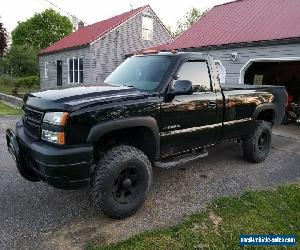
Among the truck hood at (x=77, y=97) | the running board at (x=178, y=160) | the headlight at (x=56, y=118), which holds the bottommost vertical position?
the running board at (x=178, y=160)

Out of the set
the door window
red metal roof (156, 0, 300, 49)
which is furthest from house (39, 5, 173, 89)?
the door window

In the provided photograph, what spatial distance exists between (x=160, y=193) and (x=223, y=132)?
1.56 meters

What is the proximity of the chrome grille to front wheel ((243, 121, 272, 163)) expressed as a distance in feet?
13.5

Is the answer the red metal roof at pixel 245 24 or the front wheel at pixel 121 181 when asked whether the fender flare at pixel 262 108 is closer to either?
the front wheel at pixel 121 181

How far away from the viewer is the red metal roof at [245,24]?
481 inches

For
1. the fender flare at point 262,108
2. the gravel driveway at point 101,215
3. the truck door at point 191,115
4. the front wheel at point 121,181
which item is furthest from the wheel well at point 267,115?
the front wheel at point 121,181

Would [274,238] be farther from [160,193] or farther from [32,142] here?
[32,142]

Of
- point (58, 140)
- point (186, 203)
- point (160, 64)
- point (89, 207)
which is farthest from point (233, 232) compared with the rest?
point (160, 64)

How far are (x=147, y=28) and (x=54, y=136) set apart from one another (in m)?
22.9

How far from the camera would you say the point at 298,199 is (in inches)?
199

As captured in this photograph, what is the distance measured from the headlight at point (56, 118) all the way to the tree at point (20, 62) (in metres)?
39.9

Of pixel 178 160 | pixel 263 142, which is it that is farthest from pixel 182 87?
pixel 263 142

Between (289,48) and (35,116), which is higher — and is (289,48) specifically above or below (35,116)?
above

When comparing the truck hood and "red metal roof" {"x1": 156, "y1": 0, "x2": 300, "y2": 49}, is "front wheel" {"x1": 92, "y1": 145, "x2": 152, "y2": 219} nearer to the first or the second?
the truck hood
